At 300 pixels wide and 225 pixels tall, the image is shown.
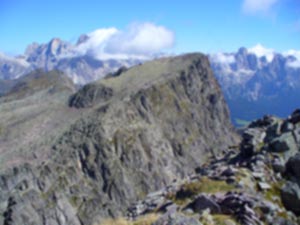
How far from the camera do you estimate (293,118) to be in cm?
5316

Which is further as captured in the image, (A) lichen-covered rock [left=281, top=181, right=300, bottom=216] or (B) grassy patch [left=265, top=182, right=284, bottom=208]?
(B) grassy patch [left=265, top=182, right=284, bottom=208]

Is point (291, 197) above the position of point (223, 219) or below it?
below

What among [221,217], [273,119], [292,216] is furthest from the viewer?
[273,119]

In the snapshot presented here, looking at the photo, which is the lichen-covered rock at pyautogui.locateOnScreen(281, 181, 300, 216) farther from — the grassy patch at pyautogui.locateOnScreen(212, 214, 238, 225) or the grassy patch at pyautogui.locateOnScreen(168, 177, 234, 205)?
the grassy patch at pyautogui.locateOnScreen(212, 214, 238, 225)

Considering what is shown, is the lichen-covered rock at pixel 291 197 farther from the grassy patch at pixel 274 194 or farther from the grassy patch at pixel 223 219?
the grassy patch at pixel 223 219

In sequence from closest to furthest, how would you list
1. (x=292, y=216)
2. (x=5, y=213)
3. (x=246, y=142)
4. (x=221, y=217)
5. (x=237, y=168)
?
1. (x=221, y=217)
2. (x=292, y=216)
3. (x=237, y=168)
4. (x=246, y=142)
5. (x=5, y=213)

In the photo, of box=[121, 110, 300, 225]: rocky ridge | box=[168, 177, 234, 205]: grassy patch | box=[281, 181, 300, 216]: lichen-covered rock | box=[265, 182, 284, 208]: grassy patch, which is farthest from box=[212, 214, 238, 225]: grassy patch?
box=[281, 181, 300, 216]: lichen-covered rock

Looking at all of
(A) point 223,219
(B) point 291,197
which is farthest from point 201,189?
(A) point 223,219

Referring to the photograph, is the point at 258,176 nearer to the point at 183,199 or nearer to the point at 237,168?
the point at 237,168

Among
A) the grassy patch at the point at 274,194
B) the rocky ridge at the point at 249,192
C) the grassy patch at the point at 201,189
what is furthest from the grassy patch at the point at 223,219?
the grassy patch at the point at 274,194

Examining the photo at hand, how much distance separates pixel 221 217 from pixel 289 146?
16.4 metres

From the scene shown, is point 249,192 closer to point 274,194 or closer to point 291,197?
point 274,194

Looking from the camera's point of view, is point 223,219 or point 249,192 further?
point 249,192

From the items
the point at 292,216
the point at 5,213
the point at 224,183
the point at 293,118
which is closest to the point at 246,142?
the point at 293,118
